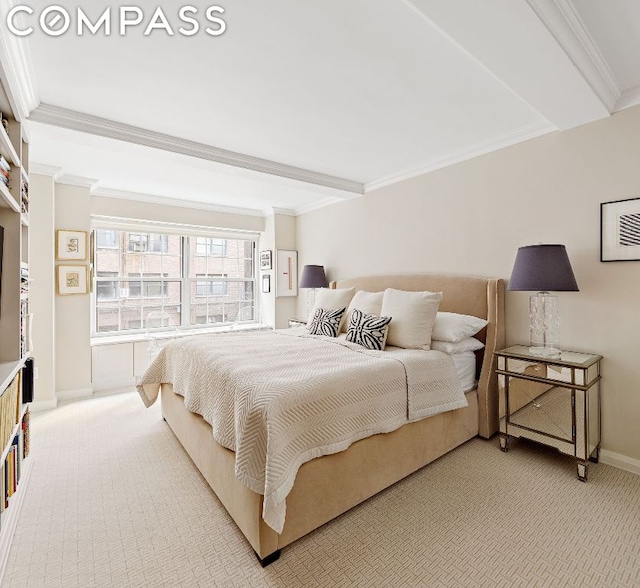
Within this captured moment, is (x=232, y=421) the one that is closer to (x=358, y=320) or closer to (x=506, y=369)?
(x=358, y=320)

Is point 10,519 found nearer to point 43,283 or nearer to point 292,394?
point 292,394

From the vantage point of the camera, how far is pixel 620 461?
2.34 metres

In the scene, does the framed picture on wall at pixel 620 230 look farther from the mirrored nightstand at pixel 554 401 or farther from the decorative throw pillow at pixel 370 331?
the decorative throw pillow at pixel 370 331

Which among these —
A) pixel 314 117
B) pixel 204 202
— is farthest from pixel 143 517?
pixel 204 202

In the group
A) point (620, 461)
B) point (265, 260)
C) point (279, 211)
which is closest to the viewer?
point (620, 461)

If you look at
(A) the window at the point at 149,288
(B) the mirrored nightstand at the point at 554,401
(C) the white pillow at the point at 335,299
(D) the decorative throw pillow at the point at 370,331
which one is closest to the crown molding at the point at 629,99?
(B) the mirrored nightstand at the point at 554,401

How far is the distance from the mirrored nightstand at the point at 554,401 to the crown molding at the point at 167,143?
255 centimetres

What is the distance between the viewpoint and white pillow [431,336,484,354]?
8.76 feet

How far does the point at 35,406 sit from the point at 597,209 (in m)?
5.23

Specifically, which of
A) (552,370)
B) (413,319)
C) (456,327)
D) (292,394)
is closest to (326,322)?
(413,319)

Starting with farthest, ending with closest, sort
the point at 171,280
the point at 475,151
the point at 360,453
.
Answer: the point at 171,280, the point at 475,151, the point at 360,453

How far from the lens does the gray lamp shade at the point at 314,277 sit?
15.1 feet

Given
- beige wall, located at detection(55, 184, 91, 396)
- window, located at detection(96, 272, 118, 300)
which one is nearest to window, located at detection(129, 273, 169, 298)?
window, located at detection(96, 272, 118, 300)

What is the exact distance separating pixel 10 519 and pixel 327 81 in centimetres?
295
